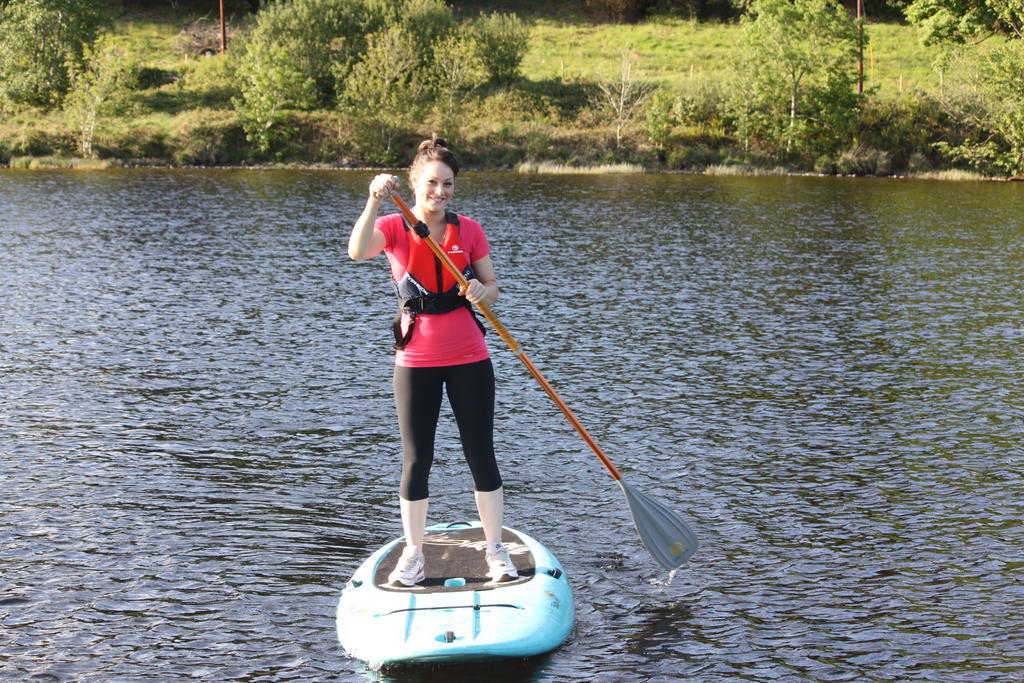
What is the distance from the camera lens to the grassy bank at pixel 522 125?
5166 cm

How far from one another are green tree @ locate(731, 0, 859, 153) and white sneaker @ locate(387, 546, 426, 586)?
157ft

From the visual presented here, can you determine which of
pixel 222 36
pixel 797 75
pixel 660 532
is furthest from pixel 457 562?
pixel 222 36

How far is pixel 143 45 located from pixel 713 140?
1448 inches

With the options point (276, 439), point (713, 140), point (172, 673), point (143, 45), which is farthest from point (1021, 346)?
point (143, 45)

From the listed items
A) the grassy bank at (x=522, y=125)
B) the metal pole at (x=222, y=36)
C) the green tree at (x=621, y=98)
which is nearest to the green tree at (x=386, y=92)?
the grassy bank at (x=522, y=125)

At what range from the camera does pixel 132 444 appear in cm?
1078

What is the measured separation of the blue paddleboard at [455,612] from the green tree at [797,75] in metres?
47.6

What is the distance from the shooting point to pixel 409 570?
650 centimetres

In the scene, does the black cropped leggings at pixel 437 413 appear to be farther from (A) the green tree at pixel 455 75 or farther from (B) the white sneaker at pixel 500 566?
(A) the green tree at pixel 455 75

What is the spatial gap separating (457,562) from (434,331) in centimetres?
154

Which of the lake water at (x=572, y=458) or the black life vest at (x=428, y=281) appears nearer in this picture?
the black life vest at (x=428, y=281)

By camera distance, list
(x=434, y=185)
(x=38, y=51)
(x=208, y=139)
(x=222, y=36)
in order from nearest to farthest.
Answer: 1. (x=434, y=185)
2. (x=208, y=139)
3. (x=38, y=51)
4. (x=222, y=36)

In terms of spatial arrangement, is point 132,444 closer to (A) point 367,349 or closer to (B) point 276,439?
(B) point 276,439

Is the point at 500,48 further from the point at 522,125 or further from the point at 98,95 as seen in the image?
the point at 98,95
